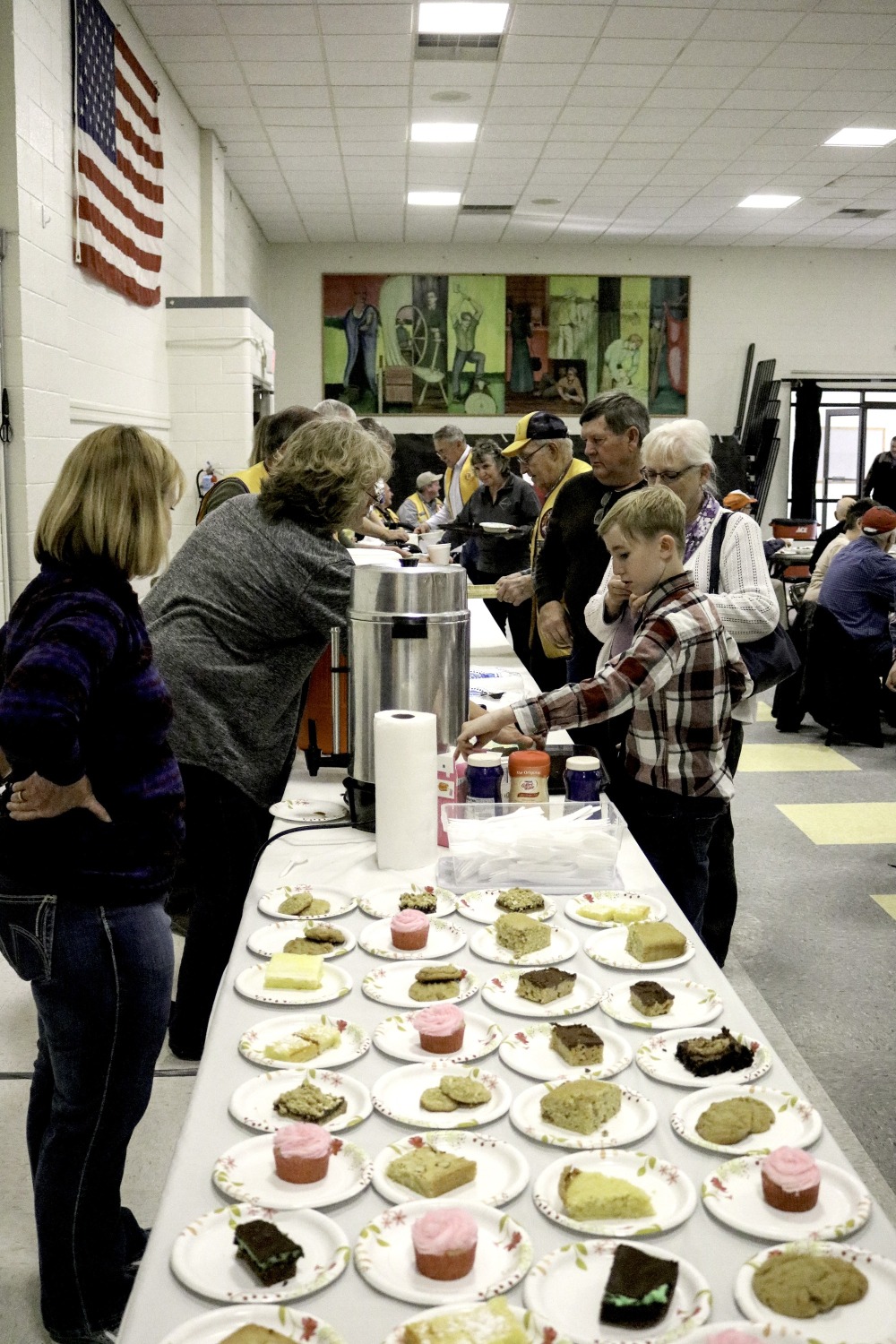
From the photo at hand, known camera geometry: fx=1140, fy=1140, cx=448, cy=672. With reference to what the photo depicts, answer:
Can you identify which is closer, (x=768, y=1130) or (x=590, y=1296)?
(x=590, y=1296)

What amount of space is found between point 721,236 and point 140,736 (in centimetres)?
1084

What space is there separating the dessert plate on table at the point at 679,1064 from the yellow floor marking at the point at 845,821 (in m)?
3.44

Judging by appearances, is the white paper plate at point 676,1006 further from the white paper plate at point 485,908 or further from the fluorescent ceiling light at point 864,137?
the fluorescent ceiling light at point 864,137

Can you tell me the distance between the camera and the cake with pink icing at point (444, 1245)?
0.93m

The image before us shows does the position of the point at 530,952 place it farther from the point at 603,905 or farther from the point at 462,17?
the point at 462,17

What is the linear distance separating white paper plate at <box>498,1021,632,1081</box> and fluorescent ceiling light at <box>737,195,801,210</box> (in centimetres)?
945

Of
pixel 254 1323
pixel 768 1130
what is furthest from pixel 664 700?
pixel 254 1323

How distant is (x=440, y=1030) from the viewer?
51.2 inches

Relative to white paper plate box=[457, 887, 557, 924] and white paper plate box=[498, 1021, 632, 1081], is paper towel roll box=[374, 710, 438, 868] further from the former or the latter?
white paper plate box=[498, 1021, 632, 1081]

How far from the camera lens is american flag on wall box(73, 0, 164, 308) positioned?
4.59m

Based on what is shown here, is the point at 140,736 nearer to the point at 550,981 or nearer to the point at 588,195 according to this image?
the point at 550,981

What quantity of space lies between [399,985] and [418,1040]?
141mm

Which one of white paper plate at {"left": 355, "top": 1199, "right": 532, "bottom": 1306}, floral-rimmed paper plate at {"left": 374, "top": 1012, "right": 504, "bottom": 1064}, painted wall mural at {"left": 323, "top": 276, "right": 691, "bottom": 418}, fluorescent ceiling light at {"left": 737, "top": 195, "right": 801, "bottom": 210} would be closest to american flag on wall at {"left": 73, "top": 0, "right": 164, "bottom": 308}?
floral-rimmed paper plate at {"left": 374, "top": 1012, "right": 504, "bottom": 1064}

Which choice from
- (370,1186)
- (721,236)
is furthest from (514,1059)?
(721,236)
